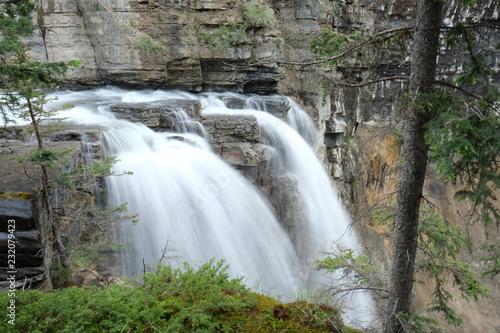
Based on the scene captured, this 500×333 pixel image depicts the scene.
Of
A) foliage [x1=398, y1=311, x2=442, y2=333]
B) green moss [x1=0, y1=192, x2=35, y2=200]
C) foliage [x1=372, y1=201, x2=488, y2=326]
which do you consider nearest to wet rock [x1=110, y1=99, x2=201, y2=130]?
green moss [x1=0, y1=192, x2=35, y2=200]

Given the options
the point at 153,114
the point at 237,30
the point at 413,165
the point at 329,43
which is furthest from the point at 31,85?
the point at 237,30

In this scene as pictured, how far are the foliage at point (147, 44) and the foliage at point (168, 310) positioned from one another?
1039 cm

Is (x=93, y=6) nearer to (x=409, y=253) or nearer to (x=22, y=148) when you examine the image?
(x=22, y=148)

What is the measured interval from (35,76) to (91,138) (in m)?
4.52

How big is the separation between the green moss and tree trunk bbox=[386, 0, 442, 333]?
15.9 ft

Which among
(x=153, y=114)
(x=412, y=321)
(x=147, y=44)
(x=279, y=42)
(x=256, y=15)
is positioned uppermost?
(x=256, y=15)

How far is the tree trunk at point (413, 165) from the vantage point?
353cm

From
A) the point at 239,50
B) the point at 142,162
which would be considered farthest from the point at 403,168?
the point at 239,50

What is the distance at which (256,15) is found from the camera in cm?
1364

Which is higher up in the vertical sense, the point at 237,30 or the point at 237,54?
the point at 237,30

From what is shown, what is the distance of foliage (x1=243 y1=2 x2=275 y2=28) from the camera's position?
44.6ft

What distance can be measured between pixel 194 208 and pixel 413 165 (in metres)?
6.20

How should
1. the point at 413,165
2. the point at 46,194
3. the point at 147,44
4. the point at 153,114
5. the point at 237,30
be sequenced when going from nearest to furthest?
the point at 413,165 → the point at 46,194 → the point at 153,114 → the point at 147,44 → the point at 237,30

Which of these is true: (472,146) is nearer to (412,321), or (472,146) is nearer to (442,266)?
(442,266)
